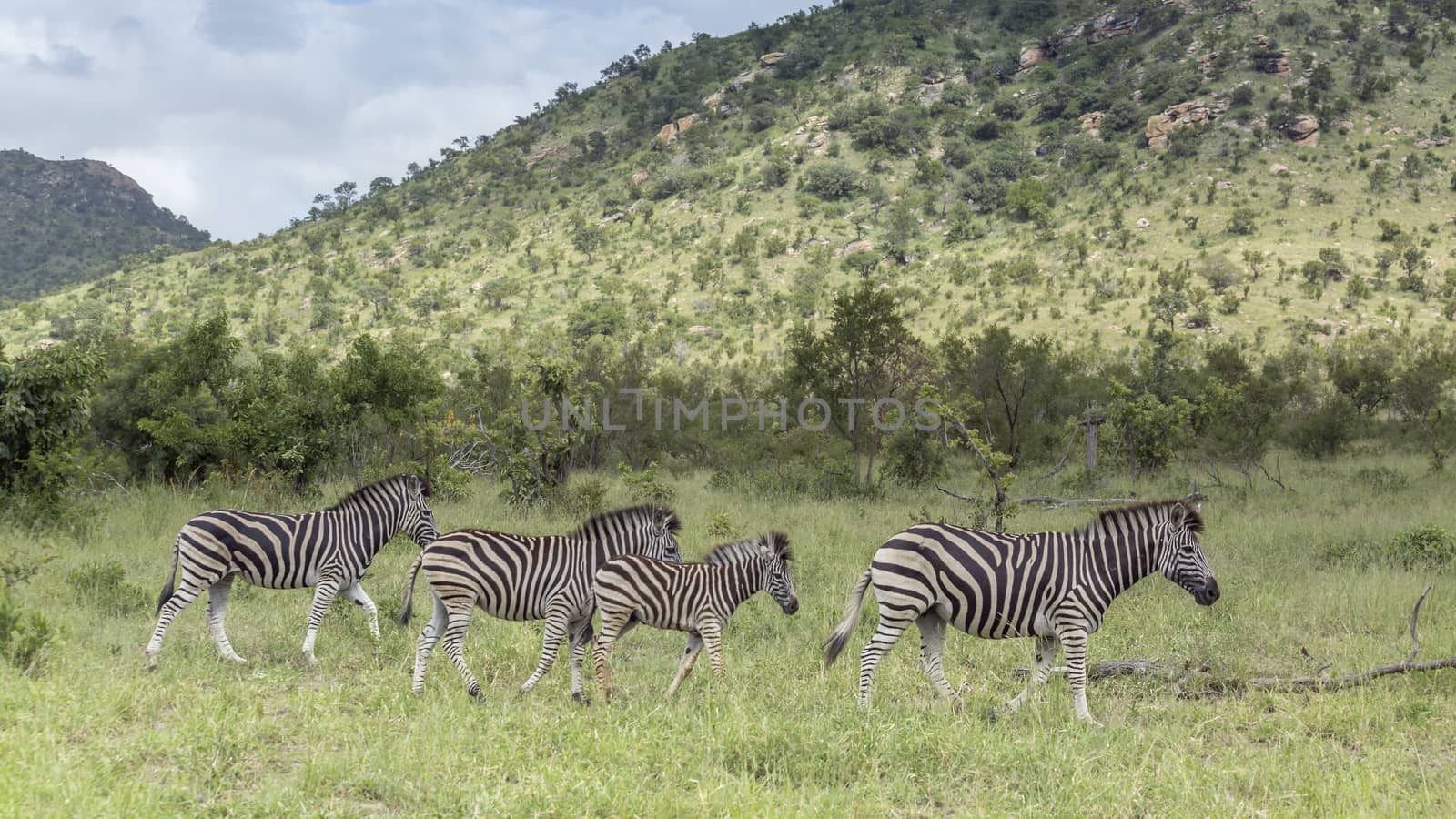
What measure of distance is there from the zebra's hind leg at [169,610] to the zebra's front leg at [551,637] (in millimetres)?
3020

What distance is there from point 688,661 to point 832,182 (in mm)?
68494

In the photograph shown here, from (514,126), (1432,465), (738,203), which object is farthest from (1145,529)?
(514,126)

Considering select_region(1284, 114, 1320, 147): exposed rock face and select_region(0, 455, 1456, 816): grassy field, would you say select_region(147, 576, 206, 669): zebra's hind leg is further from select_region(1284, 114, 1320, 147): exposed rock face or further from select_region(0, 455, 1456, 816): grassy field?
select_region(1284, 114, 1320, 147): exposed rock face

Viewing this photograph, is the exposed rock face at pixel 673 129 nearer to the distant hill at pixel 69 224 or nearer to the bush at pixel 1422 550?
the distant hill at pixel 69 224

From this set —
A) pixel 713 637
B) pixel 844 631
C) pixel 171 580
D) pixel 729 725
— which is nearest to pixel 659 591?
pixel 713 637

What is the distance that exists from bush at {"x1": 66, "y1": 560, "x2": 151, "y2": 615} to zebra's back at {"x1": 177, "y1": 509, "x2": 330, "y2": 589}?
192 cm

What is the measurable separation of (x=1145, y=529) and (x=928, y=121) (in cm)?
8078

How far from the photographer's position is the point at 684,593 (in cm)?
707

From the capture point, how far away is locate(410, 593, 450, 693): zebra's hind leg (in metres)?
7.01

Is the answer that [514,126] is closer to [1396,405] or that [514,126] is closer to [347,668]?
[1396,405]

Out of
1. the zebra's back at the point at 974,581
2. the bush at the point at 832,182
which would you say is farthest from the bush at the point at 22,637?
the bush at the point at 832,182

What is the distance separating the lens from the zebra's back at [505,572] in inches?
282

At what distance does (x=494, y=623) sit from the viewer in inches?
368

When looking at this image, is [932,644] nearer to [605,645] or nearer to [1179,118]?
[605,645]
